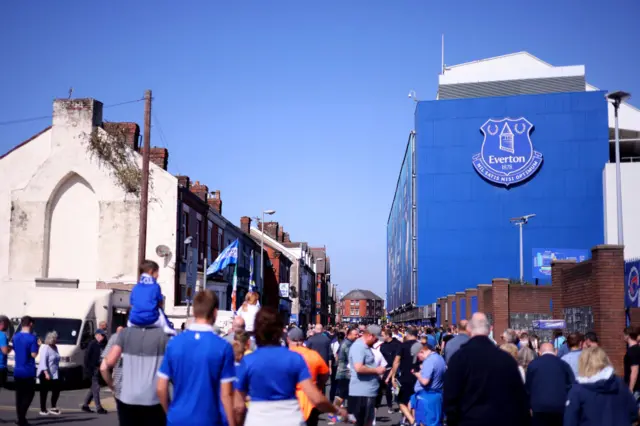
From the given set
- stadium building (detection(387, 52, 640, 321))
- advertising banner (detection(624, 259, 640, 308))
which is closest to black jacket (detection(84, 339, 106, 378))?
advertising banner (detection(624, 259, 640, 308))

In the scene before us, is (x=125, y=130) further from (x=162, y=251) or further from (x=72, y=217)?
(x=162, y=251)

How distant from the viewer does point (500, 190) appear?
5772 centimetres

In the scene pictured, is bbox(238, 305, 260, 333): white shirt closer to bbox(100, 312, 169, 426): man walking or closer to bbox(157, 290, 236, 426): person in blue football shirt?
bbox(100, 312, 169, 426): man walking

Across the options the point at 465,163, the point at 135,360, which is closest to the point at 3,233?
the point at 135,360

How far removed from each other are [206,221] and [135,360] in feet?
114

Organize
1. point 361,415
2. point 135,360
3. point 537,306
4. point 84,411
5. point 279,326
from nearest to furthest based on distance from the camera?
point 279,326 → point 135,360 → point 361,415 → point 84,411 → point 537,306

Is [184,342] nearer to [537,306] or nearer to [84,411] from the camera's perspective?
[84,411]

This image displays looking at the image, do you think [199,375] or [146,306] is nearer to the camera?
[199,375]

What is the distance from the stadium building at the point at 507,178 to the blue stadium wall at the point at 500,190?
7cm

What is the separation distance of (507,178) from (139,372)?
53.5 meters

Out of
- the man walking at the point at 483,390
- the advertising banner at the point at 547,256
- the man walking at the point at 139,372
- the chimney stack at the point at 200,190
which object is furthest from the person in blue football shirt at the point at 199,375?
the advertising banner at the point at 547,256

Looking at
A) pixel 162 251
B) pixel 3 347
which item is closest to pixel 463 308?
pixel 162 251

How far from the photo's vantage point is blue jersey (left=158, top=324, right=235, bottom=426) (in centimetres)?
554

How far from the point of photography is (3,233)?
33531 millimetres
